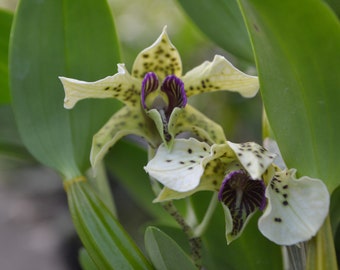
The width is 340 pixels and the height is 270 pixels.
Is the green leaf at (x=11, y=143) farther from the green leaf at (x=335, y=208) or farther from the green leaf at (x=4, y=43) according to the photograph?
the green leaf at (x=335, y=208)

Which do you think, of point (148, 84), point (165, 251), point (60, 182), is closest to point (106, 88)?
point (148, 84)

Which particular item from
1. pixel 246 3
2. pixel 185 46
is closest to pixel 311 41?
pixel 246 3

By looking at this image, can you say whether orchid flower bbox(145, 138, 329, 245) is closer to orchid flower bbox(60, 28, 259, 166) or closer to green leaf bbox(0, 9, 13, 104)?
orchid flower bbox(60, 28, 259, 166)

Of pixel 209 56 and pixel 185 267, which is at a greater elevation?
pixel 185 267

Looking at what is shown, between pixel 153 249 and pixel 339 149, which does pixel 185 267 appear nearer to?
pixel 153 249

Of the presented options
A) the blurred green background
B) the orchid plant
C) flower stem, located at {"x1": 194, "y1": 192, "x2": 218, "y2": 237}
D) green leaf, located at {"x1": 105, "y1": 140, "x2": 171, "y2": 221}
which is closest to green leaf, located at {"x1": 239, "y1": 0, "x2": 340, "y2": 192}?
the orchid plant

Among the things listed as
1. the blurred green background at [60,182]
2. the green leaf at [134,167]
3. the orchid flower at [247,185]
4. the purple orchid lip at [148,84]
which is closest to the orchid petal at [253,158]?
the orchid flower at [247,185]

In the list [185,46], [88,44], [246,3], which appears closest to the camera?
[246,3]
